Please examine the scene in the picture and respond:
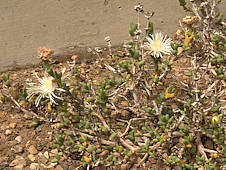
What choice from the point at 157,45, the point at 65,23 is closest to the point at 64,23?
the point at 65,23

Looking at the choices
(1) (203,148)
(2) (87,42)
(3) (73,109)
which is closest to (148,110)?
(1) (203,148)

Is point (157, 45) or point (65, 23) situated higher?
point (65, 23)

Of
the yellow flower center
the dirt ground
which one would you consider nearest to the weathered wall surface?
the dirt ground

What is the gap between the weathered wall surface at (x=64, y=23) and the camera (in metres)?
2.37

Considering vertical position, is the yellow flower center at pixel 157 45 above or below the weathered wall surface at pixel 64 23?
below

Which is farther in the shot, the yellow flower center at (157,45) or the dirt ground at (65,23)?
the dirt ground at (65,23)

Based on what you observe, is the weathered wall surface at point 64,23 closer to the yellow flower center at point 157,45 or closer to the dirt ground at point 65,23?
the dirt ground at point 65,23

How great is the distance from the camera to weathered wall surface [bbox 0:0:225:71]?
2.37 m

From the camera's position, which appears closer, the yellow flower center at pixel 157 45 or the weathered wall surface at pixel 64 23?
the yellow flower center at pixel 157 45

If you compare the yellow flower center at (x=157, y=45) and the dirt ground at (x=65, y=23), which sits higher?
the dirt ground at (x=65, y=23)

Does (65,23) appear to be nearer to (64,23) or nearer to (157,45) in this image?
(64,23)

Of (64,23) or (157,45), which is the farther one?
(64,23)

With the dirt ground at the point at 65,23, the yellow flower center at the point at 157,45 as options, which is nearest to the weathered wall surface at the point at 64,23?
the dirt ground at the point at 65,23

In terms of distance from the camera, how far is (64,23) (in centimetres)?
246
